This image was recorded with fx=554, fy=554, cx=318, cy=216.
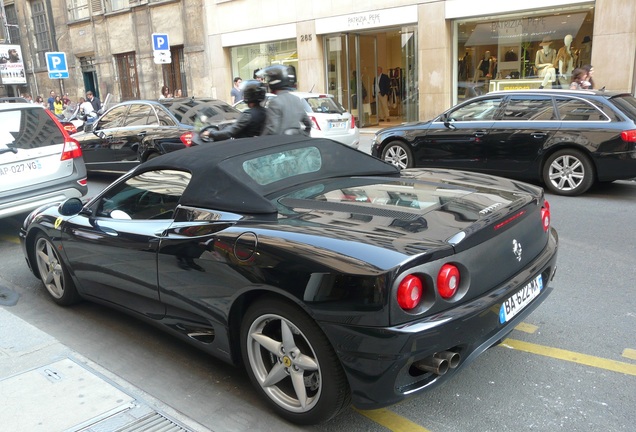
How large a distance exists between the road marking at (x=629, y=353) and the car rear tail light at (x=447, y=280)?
5.31 ft

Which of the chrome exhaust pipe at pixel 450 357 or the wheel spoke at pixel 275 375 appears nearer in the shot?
the chrome exhaust pipe at pixel 450 357

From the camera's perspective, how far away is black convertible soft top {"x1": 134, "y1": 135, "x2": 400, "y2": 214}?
3296mm

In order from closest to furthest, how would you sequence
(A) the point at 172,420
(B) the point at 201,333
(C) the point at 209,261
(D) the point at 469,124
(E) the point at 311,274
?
(E) the point at 311,274 → (A) the point at 172,420 → (C) the point at 209,261 → (B) the point at 201,333 → (D) the point at 469,124

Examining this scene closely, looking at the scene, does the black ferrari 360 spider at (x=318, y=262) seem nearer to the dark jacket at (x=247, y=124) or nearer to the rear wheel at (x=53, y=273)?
the rear wheel at (x=53, y=273)

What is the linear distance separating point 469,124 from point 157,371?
6.85 meters

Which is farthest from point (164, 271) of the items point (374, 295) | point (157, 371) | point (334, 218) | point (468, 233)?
point (468, 233)

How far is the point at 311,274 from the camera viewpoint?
2613mm

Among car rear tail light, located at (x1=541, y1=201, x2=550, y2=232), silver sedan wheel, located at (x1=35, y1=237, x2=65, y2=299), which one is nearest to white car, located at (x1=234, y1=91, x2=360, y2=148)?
silver sedan wheel, located at (x1=35, y1=237, x2=65, y2=299)

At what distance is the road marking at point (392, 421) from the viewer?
2893 millimetres

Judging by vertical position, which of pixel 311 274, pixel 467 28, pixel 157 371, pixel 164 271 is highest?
pixel 467 28

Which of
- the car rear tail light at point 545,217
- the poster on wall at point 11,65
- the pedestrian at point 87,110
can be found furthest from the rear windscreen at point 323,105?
the poster on wall at point 11,65

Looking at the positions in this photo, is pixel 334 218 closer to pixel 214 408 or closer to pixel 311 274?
pixel 311 274

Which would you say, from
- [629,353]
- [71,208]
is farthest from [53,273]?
[629,353]

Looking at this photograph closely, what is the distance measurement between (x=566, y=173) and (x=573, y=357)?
5249 millimetres
